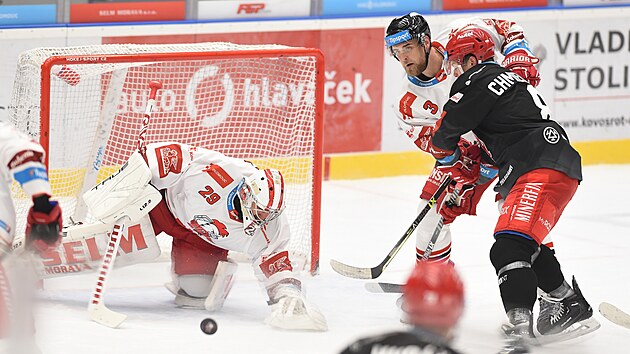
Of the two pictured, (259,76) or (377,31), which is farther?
(377,31)

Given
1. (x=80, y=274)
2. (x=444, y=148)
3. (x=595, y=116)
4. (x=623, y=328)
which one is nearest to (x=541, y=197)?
(x=444, y=148)

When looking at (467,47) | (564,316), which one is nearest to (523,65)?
(467,47)

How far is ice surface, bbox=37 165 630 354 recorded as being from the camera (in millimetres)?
4109

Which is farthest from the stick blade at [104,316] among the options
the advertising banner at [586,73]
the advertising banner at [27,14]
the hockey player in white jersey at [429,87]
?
the advertising banner at [586,73]

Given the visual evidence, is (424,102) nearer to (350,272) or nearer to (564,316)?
(350,272)

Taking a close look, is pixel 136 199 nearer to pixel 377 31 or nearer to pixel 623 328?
pixel 623 328

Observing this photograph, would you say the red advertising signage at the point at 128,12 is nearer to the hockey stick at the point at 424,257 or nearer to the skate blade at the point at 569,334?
the hockey stick at the point at 424,257

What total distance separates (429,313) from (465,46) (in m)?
2.34

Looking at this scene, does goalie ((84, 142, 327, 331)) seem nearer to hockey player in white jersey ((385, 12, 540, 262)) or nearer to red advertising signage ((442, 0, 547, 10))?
hockey player in white jersey ((385, 12, 540, 262))

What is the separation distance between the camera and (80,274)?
4602 millimetres

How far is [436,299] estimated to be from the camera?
6.68 feet

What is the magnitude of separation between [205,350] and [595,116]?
460cm

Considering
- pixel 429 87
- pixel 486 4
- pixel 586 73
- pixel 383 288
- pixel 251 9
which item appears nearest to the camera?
pixel 429 87

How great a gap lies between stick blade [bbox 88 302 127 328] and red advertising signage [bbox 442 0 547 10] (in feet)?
12.7
